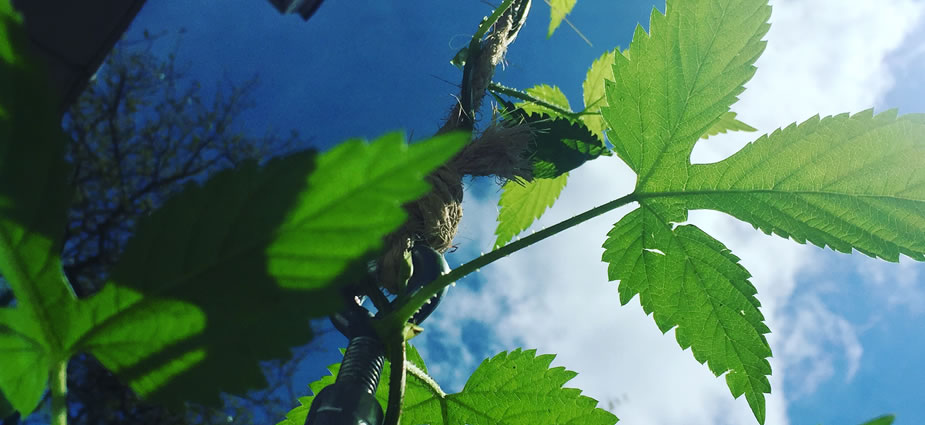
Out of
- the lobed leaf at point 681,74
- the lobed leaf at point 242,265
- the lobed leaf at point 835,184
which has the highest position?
the lobed leaf at point 681,74

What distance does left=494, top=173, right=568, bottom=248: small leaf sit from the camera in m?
0.71

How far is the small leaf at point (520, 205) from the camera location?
2.33ft

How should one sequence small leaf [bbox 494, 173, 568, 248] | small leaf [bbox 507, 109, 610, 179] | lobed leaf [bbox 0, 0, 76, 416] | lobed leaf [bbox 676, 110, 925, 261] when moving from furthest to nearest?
small leaf [bbox 494, 173, 568, 248]
small leaf [bbox 507, 109, 610, 179]
lobed leaf [bbox 676, 110, 925, 261]
lobed leaf [bbox 0, 0, 76, 416]

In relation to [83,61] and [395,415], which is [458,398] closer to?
[395,415]

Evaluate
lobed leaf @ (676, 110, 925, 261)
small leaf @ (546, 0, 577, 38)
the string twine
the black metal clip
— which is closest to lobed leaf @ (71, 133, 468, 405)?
the black metal clip

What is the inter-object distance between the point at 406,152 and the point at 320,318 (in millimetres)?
38

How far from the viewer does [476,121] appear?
542 mm

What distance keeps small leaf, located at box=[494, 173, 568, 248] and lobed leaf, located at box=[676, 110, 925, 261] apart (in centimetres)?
28

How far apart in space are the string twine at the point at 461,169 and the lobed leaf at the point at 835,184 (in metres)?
0.15

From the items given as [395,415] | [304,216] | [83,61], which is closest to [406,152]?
[304,216]

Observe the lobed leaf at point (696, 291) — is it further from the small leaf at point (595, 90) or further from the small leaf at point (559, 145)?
the small leaf at point (595, 90)

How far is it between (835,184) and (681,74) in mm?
128

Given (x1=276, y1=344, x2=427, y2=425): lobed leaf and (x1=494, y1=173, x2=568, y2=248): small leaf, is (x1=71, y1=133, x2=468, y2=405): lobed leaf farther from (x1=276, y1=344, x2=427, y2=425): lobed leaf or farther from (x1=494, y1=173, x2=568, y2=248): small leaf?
(x1=494, y1=173, x2=568, y2=248): small leaf

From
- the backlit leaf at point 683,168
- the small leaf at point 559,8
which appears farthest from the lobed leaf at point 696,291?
the small leaf at point 559,8
